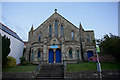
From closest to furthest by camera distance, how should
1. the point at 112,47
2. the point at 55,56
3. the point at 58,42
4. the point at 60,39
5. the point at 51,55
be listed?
the point at 112,47
the point at 55,56
the point at 51,55
the point at 58,42
the point at 60,39

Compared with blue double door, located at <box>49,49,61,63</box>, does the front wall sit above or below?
above

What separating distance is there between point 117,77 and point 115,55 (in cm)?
420

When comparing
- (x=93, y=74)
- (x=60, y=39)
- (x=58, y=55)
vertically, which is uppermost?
(x=60, y=39)

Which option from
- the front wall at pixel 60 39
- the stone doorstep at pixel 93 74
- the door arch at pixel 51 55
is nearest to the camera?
the stone doorstep at pixel 93 74

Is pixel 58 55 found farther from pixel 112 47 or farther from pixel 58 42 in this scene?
pixel 112 47

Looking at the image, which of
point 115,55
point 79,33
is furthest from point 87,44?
point 115,55

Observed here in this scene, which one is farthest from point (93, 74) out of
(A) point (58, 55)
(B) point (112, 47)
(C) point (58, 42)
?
(C) point (58, 42)

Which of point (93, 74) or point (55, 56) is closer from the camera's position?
point (93, 74)

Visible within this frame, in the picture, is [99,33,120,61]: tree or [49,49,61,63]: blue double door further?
[49,49,61,63]: blue double door

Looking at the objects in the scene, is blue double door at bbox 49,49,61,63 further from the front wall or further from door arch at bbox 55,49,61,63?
the front wall

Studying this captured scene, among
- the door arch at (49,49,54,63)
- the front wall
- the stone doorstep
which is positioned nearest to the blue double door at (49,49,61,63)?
the door arch at (49,49,54,63)

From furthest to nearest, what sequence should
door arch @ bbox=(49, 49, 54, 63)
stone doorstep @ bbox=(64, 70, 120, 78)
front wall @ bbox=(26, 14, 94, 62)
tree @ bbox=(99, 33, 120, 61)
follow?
door arch @ bbox=(49, 49, 54, 63)
front wall @ bbox=(26, 14, 94, 62)
tree @ bbox=(99, 33, 120, 61)
stone doorstep @ bbox=(64, 70, 120, 78)

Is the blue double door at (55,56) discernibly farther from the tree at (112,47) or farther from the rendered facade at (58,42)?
the tree at (112,47)

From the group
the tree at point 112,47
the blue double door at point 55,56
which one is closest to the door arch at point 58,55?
the blue double door at point 55,56
